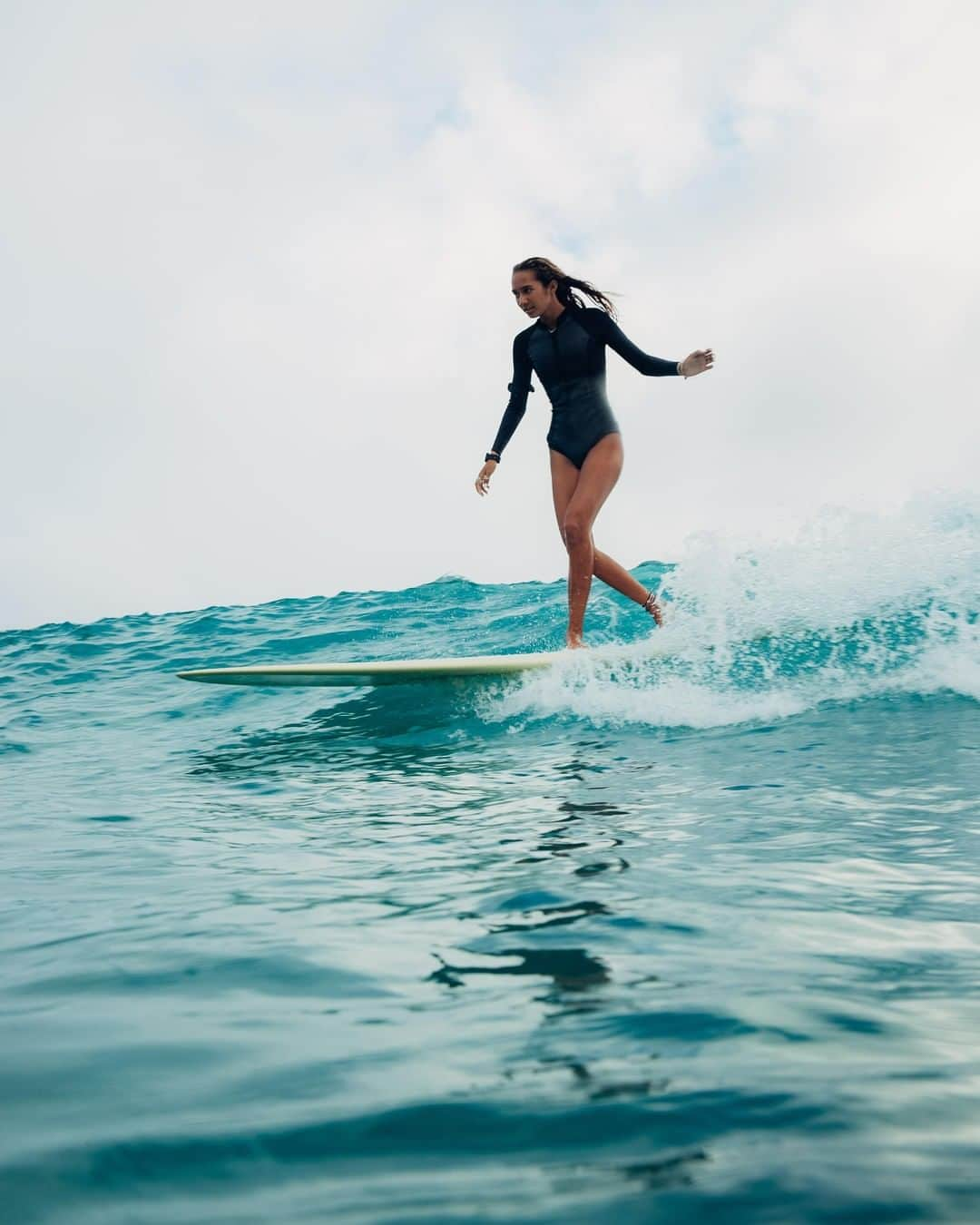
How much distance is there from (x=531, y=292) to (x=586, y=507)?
125cm

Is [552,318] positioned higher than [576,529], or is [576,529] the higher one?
[552,318]

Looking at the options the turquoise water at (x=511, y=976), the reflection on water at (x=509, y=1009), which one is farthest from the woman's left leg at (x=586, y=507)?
the reflection on water at (x=509, y=1009)

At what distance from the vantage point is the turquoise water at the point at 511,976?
4.12ft

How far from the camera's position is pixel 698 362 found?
5.92 m

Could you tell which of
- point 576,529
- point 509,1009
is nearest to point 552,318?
point 576,529

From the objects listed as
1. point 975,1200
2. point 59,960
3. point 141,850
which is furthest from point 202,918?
point 975,1200

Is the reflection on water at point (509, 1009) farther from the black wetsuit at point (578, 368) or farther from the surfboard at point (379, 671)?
the black wetsuit at point (578, 368)

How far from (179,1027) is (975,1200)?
1.20m

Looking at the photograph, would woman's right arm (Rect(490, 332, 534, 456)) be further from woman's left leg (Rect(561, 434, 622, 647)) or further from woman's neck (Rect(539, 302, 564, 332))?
woman's left leg (Rect(561, 434, 622, 647))

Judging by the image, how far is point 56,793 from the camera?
4.70 meters

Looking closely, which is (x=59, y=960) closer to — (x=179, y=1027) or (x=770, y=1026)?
(x=179, y=1027)

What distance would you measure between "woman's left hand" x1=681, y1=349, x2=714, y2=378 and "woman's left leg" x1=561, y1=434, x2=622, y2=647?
57 centimetres

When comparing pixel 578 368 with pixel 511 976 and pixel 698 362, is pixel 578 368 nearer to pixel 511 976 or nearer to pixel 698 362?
pixel 698 362

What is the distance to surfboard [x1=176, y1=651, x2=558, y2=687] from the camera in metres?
5.99
